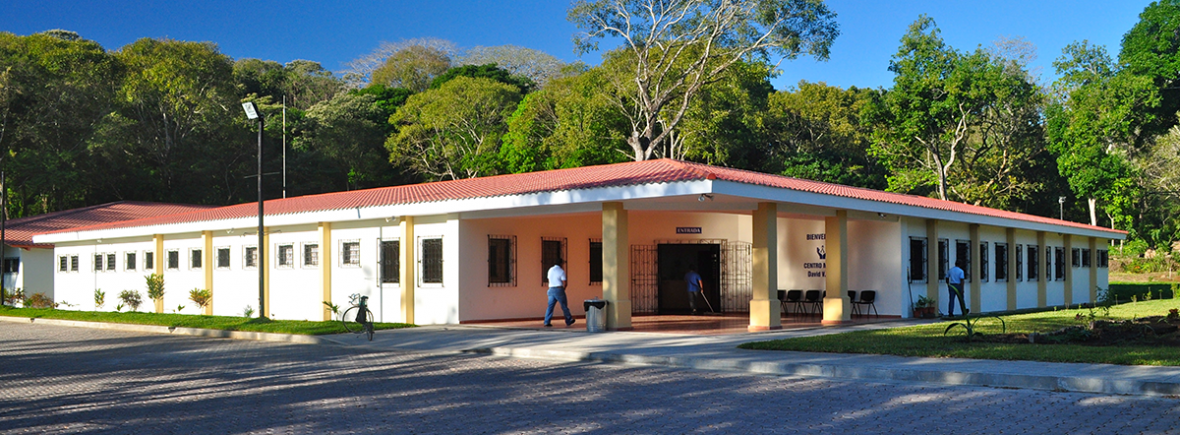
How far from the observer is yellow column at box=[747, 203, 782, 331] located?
1948cm

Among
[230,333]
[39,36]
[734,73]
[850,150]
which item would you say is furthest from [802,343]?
[39,36]

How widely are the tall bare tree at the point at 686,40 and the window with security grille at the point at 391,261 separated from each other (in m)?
23.8

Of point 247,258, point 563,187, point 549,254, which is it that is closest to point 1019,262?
point 549,254

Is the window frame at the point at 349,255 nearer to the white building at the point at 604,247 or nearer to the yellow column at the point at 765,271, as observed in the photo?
the white building at the point at 604,247

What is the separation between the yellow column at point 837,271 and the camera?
21.4m

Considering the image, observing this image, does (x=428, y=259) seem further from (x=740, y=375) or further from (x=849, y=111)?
(x=849, y=111)

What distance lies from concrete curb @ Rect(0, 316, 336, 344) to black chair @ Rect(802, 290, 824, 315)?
41.0 feet

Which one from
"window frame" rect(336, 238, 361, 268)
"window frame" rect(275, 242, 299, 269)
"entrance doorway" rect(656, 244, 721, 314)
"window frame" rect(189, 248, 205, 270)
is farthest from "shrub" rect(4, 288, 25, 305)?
"entrance doorway" rect(656, 244, 721, 314)

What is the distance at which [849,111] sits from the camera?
198ft

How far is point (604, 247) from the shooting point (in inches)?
761

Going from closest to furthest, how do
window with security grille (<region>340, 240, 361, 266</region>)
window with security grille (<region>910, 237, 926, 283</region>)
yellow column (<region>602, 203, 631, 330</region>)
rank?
1. yellow column (<region>602, 203, 631, 330</region>)
2. window with security grille (<region>910, 237, 926, 283</region>)
3. window with security grille (<region>340, 240, 361, 266</region>)

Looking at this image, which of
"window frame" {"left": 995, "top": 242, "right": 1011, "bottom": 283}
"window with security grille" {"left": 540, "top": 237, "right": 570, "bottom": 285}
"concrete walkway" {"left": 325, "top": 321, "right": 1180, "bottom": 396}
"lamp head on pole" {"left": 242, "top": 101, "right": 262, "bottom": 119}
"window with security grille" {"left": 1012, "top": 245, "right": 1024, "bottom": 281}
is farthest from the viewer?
"window with security grille" {"left": 1012, "top": 245, "right": 1024, "bottom": 281}

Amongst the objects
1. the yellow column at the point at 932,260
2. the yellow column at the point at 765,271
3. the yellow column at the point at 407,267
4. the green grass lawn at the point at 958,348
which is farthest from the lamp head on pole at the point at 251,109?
the yellow column at the point at 932,260

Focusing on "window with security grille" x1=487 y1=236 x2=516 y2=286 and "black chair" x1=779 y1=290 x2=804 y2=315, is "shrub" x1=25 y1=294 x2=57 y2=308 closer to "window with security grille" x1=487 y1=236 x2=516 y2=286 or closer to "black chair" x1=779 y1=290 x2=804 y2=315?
"window with security grille" x1=487 y1=236 x2=516 y2=286
